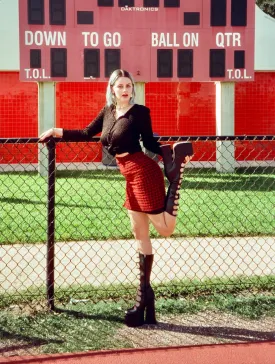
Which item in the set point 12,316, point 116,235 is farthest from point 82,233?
point 12,316

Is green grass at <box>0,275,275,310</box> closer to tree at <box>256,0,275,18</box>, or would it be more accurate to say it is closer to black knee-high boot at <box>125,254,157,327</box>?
black knee-high boot at <box>125,254,157,327</box>

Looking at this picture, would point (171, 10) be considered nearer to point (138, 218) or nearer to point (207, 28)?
point (207, 28)

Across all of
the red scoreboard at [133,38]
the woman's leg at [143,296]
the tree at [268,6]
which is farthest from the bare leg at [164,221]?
the tree at [268,6]

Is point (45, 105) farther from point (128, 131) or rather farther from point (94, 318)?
point (128, 131)

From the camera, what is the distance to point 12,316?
420 centimetres

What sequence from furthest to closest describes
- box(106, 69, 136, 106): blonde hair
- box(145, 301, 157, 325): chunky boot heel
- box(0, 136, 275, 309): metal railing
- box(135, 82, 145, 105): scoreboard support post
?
box(135, 82, 145, 105): scoreboard support post < box(0, 136, 275, 309): metal railing < box(145, 301, 157, 325): chunky boot heel < box(106, 69, 136, 106): blonde hair

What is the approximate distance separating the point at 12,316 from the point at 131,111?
1.59 metres

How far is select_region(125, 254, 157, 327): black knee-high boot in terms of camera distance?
399cm

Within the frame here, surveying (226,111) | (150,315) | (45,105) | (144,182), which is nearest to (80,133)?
(144,182)

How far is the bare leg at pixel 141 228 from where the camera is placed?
153 inches

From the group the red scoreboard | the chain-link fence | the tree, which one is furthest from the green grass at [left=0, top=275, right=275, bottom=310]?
the tree

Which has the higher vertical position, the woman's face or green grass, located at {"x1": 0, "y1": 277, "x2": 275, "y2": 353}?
the woman's face

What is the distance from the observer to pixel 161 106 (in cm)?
1992

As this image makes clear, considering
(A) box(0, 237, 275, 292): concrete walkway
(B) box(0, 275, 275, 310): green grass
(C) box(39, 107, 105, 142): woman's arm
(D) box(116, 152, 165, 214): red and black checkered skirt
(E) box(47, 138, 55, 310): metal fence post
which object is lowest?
(A) box(0, 237, 275, 292): concrete walkway
